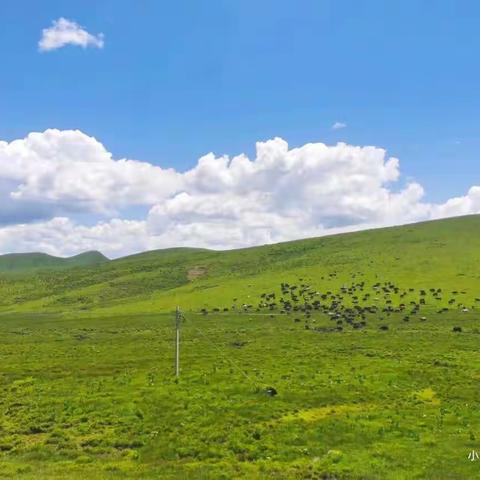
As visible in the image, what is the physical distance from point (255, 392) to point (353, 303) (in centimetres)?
7978

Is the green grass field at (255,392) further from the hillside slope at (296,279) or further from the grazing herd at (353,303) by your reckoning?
the hillside slope at (296,279)

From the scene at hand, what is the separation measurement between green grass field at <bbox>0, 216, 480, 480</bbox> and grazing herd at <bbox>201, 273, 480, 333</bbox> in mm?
648

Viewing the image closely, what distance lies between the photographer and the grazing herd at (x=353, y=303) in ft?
346

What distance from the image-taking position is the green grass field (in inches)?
1179

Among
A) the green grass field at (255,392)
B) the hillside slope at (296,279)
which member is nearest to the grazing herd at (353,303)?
the green grass field at (255,392)

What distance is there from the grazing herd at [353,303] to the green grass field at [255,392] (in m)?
0.65

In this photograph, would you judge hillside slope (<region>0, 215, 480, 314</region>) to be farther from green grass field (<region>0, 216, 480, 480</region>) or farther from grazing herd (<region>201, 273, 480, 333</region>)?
green grass field (<region>0, 216, 480, 480</region>)

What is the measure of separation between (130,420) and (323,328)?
61549mm

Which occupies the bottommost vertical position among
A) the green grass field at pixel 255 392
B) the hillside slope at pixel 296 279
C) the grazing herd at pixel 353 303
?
the green grass field at pixel 255 392

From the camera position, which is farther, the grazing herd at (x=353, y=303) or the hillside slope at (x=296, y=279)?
the hillside slope at (x=296, y=279)

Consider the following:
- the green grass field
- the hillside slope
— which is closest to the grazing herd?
the green grass field

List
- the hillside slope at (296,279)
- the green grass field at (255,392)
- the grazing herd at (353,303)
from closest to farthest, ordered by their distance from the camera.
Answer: the green grass field at (255,392)
the grazing herd at (353,303)
the hillside slope at (296,279)

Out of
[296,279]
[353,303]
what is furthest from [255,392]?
[296,279]

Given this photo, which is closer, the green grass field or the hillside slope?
the green grass field
